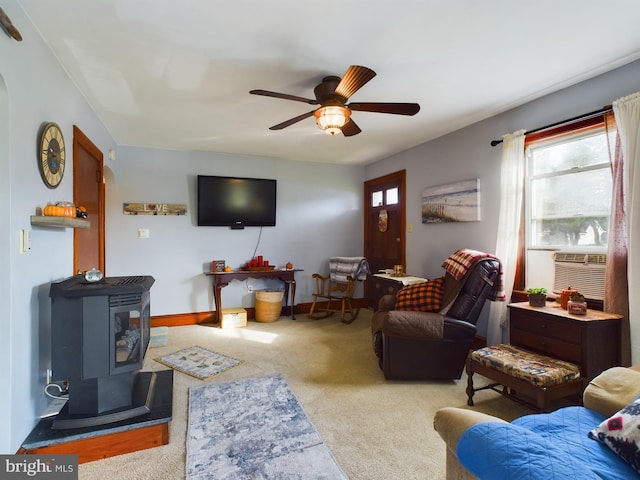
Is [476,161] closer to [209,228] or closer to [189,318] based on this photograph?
[209,228]

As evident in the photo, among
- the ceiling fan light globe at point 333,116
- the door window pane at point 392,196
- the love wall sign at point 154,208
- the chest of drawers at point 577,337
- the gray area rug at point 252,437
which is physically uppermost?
the ceiling fan light globe at point 333,116

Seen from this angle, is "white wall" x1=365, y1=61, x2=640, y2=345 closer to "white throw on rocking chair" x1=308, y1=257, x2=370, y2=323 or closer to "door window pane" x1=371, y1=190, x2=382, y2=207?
"door window pane" x1=371, y1=190, x2=382, y2=207

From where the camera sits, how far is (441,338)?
8.62 feet

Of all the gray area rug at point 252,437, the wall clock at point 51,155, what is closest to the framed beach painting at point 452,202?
the gray area rug at point 252,437

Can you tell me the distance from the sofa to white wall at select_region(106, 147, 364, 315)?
157 inches

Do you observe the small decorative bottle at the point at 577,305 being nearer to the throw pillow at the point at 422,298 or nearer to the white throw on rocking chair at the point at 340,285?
the throw pillow at the point at 422,298

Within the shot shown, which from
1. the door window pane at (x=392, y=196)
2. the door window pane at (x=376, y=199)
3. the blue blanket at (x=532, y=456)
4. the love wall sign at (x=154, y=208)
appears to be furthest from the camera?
the door window pane at (x=376, y=199)

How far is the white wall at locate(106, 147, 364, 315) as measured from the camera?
4.30 m

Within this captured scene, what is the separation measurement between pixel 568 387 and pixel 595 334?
1.30 ft

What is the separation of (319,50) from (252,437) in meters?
2.44

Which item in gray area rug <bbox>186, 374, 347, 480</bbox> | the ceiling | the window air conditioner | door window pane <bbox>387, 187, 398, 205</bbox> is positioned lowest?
gray area rug <bbox>186, 374, 347, 480</bbox>

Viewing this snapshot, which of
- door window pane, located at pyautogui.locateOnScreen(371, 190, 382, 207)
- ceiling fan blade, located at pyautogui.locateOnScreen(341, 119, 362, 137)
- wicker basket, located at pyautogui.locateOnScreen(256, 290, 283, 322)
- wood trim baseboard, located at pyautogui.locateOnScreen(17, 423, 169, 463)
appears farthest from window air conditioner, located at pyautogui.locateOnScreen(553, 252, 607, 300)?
wicker basket, located at pyautogui.locateOnScreen(256, 290, 283, 322)

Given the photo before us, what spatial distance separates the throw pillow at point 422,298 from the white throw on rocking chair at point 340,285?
1.47 m

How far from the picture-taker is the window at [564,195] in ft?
8.18
